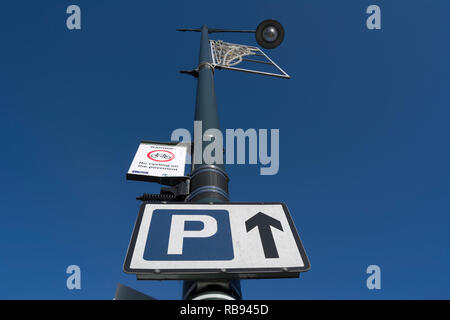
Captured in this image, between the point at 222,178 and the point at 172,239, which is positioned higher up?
the point at 222,178

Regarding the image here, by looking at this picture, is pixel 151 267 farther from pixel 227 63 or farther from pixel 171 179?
pixel 227 63

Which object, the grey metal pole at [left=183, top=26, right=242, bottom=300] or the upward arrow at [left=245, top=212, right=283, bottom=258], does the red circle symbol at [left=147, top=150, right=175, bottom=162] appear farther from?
the upward arrow at [left=245, top=212, right=283, bottom=258]

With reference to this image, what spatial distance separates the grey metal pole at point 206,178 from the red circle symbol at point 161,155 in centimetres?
70

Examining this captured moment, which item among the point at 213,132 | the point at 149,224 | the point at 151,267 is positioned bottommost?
the point at 151,267

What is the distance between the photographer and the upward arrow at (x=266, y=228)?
1846 millimetres

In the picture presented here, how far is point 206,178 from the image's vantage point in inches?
103

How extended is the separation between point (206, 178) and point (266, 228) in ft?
2.66

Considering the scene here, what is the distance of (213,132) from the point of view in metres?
3.15

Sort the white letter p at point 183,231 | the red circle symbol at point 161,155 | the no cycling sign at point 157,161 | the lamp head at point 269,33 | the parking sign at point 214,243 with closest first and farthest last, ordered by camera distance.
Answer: the parking sign at point 214,243 → the white letter p at point 183,231 → the no cycling sign at point 157,161 → the red circle symbol at point 161,155 → the lamp head at point 269,33

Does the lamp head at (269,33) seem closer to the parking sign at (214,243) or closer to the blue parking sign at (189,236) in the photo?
the parking sign at (214,243)

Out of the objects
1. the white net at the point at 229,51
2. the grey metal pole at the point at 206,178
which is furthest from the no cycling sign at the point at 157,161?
the white net at the point at 229,51

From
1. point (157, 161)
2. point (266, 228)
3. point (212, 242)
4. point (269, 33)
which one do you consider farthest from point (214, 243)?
point (269, 33)
